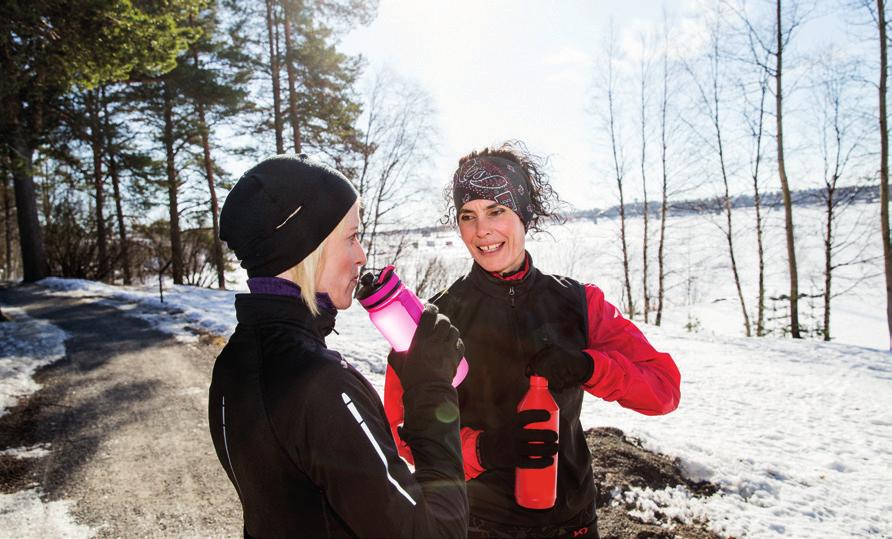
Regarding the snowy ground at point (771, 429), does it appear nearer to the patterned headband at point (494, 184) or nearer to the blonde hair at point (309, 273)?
the patterned headband at point (494, 184)

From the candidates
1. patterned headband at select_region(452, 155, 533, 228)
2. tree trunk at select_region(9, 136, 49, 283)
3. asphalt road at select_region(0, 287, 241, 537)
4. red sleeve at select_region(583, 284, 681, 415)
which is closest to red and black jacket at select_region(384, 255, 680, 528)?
red sleeve at select_region(583, 284, 681, 415)

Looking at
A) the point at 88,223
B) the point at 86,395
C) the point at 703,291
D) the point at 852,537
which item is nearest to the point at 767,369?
the point at 852,537

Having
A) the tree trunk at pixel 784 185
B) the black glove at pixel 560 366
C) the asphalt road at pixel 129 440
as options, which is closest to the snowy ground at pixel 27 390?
the asphalt road at pixel 129 440

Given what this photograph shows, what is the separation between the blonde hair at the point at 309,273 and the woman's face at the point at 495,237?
36.8 inches

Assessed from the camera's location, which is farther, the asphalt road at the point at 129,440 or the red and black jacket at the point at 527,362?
the asphalt road at the point at 129,440

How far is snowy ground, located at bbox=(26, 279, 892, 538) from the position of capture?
3744mm

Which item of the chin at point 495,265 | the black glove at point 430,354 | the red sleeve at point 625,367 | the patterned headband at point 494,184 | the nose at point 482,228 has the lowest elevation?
the red sleeve at point 625,367

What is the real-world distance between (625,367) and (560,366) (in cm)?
32

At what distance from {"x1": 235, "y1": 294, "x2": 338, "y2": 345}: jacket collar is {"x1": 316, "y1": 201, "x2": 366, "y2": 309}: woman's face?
0.41 feet

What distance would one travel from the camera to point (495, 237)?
2.13 metres

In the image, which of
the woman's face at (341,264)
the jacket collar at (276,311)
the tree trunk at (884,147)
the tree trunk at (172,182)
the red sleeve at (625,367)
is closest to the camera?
the jacket collar at (276,311)

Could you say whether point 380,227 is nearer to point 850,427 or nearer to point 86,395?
point 86,395

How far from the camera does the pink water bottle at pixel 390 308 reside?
1.44 meters

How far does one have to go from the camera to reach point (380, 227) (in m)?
18.5
